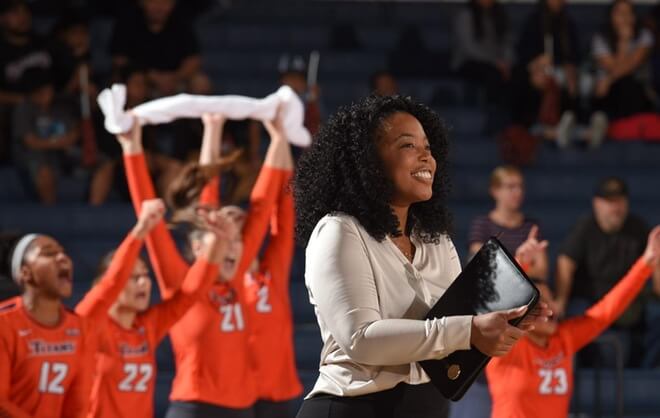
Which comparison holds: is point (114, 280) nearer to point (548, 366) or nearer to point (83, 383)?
point (83, 383)

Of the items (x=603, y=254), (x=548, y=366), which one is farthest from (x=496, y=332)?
(x=603, y=254)

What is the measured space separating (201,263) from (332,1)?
506 cm

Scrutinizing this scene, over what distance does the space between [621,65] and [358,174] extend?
630 cm

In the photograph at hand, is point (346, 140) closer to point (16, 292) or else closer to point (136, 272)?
point (136, 272)

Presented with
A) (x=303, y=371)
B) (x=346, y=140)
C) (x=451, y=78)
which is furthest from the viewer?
(x=451, y=78)

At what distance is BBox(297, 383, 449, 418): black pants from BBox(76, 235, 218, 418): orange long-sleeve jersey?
2174mm

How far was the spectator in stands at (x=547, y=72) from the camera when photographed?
27.5 ft

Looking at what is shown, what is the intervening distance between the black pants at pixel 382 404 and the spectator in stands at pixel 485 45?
20.1ft

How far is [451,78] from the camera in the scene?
359 inches

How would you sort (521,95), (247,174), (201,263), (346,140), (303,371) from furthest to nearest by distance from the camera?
1. (521,95)
2. (247,174)
3. (303,371)
4. (201,263)
5. (346,140)

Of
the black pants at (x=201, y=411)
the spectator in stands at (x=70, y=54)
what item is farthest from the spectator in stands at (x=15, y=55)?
the black pants at (x=201, y=411)

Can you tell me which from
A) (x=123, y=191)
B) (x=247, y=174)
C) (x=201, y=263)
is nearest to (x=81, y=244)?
(x=123, y=191)

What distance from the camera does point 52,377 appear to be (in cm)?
430

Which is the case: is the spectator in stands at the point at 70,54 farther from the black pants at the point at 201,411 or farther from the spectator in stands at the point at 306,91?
the black pants at the point at 201,411
